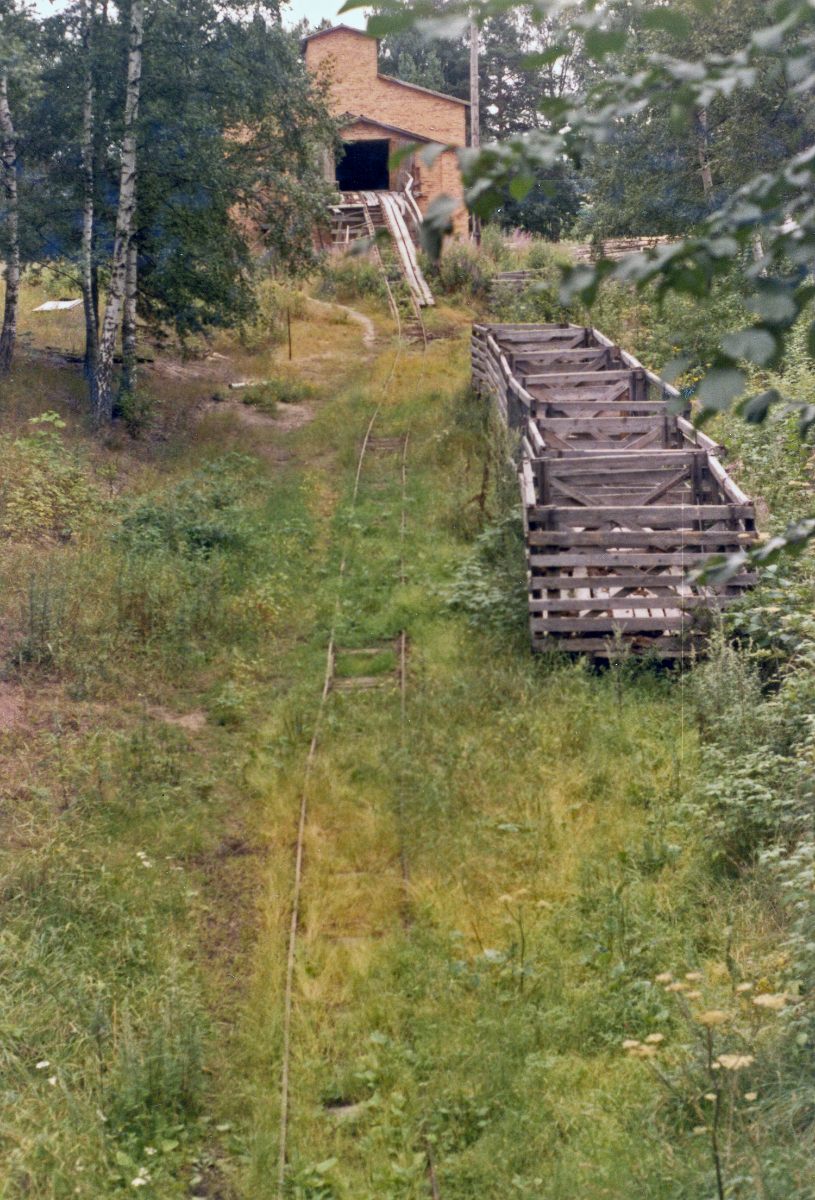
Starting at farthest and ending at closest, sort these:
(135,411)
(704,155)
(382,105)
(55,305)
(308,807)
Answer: (382,105) < (55,305) < (704,155) < (135,411) < (308,807)

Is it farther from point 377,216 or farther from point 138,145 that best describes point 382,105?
point 138,145

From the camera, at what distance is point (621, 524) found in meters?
10.9

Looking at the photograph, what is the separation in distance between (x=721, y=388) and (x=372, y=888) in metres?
5.68

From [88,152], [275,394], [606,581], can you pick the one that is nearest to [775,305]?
[606,581]

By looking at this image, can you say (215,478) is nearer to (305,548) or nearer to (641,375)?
(305,548)

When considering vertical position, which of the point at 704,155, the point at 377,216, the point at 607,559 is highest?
the point at 377,216

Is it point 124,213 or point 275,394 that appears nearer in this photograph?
point 124,213

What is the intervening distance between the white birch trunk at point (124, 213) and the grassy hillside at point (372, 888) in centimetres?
426

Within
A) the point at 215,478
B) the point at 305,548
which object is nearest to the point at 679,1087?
the point at 305,548

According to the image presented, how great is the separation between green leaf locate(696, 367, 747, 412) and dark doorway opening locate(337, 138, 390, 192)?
39.7m

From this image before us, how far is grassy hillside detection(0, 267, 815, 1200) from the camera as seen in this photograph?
5184 mm

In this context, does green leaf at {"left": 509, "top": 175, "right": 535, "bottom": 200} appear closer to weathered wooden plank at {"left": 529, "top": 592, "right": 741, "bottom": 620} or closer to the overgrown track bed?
the overgrown track bed

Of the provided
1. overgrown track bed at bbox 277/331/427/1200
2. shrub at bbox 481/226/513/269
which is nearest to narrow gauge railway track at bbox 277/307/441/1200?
overgrown track bed at bbox 277/331/427/1200

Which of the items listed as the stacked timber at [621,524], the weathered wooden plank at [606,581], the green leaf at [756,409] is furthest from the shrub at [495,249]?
the green leaf at [756,409]
